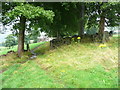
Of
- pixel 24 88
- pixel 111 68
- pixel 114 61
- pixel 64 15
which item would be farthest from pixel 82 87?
pixel 64 15

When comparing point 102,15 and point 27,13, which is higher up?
point 102,15

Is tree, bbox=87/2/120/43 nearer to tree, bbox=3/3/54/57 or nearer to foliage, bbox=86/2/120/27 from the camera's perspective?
foliage, bbox=86/2/120/27

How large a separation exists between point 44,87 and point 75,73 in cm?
174

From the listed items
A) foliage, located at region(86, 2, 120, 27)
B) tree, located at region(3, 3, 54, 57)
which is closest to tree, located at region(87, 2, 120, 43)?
foliage, located at region(86, 2, 120, 27)

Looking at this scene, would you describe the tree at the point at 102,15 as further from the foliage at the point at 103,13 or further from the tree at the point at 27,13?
the tree at the point at 27,13

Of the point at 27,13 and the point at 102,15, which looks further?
the point at 102,15

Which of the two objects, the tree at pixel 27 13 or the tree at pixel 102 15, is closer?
the tree at pixel 27 13

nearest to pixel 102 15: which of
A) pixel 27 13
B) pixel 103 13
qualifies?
pixel 103 13

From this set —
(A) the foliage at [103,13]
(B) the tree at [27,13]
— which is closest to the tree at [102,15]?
(A) the foliage at [103,13]

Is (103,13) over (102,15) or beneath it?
over

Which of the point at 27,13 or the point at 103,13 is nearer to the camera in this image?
the point at 27,13

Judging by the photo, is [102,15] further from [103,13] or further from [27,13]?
[27,13]

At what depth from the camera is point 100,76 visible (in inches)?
216

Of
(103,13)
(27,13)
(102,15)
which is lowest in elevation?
(27,13)
